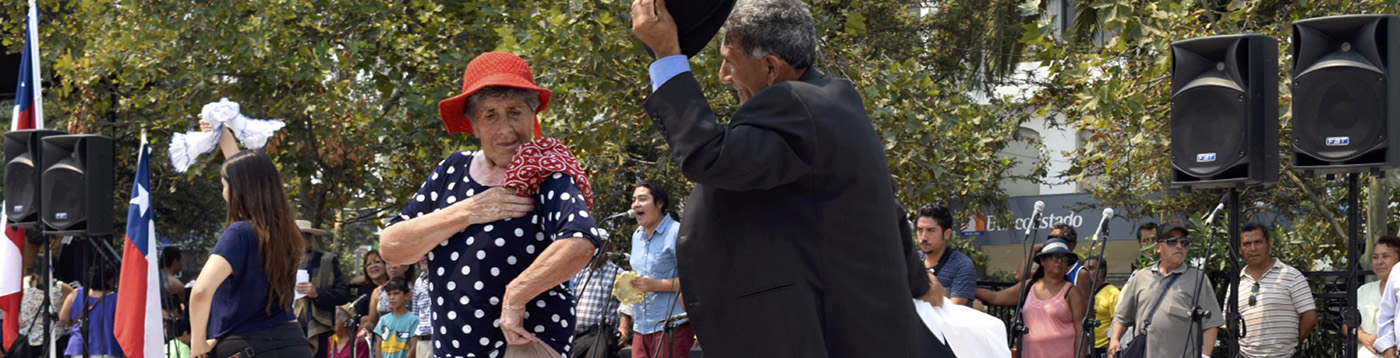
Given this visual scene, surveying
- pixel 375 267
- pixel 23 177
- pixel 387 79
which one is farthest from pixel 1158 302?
pixel 387 79

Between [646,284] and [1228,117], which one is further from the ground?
[1228,117]

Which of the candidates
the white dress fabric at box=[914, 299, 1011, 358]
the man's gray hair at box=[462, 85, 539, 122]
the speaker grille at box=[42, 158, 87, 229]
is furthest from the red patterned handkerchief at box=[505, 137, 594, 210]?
the speaker grille at box=[42, 158, 87, 229]

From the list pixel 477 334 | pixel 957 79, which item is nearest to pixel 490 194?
pixel 477 334

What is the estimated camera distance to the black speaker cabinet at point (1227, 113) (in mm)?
5953

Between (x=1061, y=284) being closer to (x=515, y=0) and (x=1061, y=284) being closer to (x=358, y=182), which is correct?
(x=515, y=0)

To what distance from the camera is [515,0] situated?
13109mm

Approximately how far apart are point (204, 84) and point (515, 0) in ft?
9.79

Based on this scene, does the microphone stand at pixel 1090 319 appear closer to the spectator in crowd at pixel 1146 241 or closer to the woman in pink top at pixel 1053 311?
the woman in pink top at pixel 1053 311

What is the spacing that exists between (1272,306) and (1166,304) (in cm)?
57

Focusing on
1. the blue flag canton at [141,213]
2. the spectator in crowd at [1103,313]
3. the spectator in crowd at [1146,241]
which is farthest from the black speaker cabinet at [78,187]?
the spectator in crowd at [1146,241]

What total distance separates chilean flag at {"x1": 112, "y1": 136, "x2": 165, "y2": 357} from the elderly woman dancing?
4.29 metres

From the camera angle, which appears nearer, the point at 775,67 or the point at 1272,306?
the point at 775,67

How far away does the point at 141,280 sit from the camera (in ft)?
23.5

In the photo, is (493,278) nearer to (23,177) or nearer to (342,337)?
(23,177)
